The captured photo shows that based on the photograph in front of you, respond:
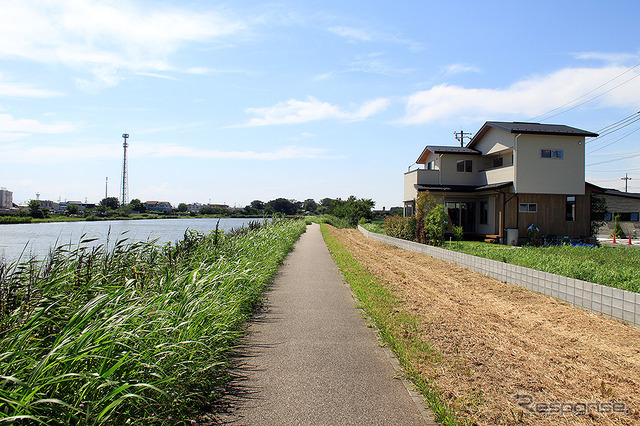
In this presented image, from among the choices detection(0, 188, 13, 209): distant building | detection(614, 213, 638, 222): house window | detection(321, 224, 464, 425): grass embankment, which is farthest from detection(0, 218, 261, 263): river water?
detection(614, 213, 638, 222): house window

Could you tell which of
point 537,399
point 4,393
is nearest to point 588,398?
point 537,399

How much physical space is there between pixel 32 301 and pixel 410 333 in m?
4.39

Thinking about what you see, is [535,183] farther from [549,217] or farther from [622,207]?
[622,207]

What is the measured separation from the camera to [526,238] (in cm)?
1900

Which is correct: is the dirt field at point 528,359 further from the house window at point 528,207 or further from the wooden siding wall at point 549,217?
the house window at point 528,207

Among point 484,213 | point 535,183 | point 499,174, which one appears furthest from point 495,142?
point 484,213

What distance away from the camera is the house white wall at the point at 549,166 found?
1875 centimetres

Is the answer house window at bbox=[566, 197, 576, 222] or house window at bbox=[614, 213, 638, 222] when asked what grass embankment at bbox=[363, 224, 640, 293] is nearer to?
house window at bbox=[566, 197, 576, 222]

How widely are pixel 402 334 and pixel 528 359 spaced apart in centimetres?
151

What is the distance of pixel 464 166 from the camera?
2278 cm

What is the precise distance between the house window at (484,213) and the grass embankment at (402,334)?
1439cm

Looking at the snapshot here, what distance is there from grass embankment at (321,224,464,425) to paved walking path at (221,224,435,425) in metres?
0.15

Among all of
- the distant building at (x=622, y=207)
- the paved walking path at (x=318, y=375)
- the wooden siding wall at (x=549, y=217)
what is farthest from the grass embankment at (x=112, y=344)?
the distant building at (x=622, y=207)

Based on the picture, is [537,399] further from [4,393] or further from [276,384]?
[4,393]
